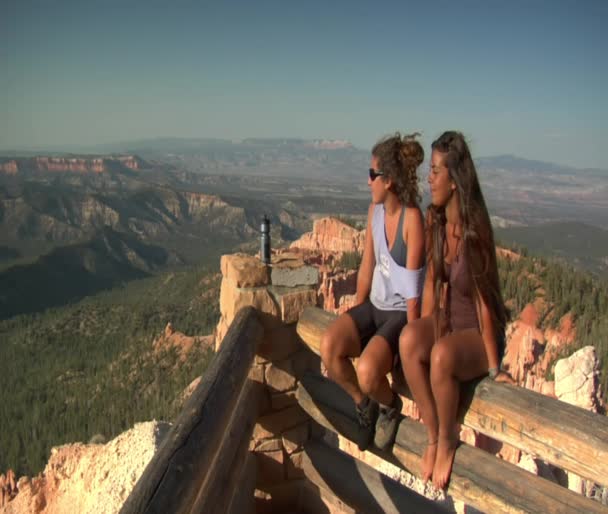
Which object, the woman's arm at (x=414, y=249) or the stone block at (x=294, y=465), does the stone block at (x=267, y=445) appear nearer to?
the stone block at (x=294, y=465)

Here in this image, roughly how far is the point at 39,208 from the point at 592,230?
501 feet

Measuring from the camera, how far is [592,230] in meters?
109

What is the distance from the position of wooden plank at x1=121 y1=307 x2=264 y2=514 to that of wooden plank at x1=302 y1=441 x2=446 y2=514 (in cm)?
122

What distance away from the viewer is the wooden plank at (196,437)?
77.3 inches

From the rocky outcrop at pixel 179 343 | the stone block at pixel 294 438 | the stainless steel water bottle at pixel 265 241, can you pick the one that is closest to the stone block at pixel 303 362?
the stone block at pixel 294 438

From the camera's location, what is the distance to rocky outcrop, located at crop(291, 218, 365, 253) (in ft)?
161

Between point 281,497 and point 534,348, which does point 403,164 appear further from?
point 534,348

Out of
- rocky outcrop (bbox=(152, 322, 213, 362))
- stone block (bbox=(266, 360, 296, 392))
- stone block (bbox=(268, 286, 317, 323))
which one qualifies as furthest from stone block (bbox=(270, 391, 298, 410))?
rocky outcrop (bbox=(152, 322, 213, 362))

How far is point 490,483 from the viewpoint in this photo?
8.82ft

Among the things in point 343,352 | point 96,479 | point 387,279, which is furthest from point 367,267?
point 96,479

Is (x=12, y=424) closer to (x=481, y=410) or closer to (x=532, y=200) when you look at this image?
(x=481, y=410)

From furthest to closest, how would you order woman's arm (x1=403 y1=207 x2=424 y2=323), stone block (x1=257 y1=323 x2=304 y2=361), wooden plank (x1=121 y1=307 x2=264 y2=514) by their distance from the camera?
1. stone block (x1=257 y1=323 x2=304 y2=361)
2. woman's arm (x1=403 y1=207 x2=424 y2=323)
3. wooden plank (x1=121 y1=307 x2=264 y2=514)

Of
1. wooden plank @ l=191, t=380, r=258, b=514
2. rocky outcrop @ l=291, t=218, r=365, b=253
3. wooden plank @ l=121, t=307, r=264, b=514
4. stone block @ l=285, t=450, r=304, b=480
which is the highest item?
wooden plank @ l=121, t=307, r=264, b=514

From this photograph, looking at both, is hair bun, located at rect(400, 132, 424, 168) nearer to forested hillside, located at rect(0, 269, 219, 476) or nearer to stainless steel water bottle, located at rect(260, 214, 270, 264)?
stainless steel water bottle, located at rect(260, 214, 270, 264)
